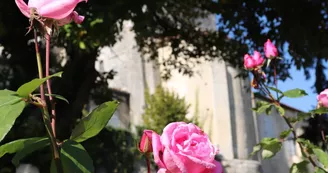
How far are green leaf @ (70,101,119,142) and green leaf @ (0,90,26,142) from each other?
14cm

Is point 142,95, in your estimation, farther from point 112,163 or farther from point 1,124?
point 1,124

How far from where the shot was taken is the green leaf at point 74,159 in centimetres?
109

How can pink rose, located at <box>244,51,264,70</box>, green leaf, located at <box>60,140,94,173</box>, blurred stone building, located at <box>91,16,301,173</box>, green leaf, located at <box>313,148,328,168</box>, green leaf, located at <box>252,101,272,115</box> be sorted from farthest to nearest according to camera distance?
blurred stone building, located at <box>91,16,301,173</box> → green leaf, located at <box>252,101,272,115</box> → pink rose, located at <box>244,51,264,70</box> → green leaf, located at <box>313,148,328,168</box> → green leaf, located at <box>60,140,94,173</box>

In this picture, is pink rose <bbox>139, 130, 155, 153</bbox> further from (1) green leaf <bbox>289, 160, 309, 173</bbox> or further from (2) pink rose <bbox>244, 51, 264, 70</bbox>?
(1) green leaf <bbox>289, 160, 309, 173</bbox>

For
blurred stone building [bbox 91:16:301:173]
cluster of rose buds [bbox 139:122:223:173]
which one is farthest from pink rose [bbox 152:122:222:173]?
blurred stone building [bbox 91:16:301:173]

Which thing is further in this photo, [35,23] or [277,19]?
[277,19]

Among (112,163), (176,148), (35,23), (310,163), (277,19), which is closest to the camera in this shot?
(176,148)

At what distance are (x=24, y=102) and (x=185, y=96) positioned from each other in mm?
14617

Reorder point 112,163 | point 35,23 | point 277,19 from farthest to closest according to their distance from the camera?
point 112,163
point 277,19
point 35,23

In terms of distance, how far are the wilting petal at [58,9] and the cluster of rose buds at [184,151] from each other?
0.97 ft

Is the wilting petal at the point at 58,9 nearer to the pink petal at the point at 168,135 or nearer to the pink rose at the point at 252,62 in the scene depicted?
the pink petal at the point at 168,135

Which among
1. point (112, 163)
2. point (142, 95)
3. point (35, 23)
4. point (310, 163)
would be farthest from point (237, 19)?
point (142, 95)

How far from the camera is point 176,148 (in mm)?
1008

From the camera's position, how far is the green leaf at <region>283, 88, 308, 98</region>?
100 inches
